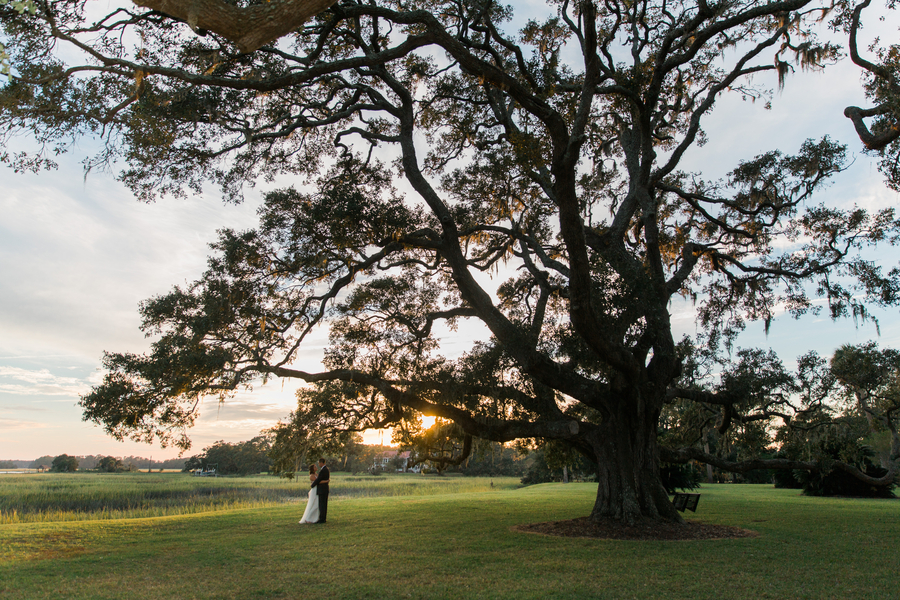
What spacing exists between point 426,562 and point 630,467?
6.18m

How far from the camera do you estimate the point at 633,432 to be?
12.0 meters

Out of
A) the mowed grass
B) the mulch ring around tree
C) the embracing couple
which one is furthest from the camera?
the embracing couple

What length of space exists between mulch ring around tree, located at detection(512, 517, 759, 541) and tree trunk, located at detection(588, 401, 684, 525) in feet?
1.39

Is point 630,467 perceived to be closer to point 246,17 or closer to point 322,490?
point 322,490

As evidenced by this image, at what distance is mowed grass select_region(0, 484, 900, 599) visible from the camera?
5.80 metres

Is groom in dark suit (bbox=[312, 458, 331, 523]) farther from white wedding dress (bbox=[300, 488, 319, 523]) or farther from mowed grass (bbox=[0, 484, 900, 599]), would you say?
mowed grass (bbox=[0, 484, 900, 599])

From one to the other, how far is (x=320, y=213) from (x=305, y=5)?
6918 millimetres

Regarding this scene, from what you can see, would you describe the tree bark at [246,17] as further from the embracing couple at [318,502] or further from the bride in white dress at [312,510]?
the bride in white dress at [312,510]

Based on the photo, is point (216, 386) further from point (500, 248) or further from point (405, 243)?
point (500, 248)

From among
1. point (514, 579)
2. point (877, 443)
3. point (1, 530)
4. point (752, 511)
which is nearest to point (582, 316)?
point (514, 579)

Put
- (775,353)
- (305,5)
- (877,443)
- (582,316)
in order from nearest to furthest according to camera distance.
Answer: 1. (305,5)
2. (582,316)
3. (775,353)
4. (877,443)

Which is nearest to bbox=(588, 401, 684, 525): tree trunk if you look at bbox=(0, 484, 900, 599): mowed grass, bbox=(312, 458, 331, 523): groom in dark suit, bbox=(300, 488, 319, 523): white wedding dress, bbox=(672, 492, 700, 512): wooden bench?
bbox=(672, 492, 700, 512): wooden bench

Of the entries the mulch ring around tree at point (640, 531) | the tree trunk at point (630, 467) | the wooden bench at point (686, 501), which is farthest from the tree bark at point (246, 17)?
the wooden bench at point (686, 501)

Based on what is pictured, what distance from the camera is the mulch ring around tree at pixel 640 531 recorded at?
33.2 feet
